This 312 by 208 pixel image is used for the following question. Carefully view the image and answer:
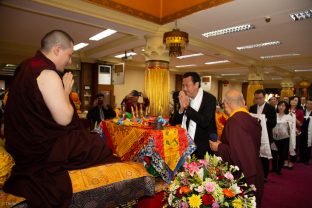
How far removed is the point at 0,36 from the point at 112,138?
701 cm

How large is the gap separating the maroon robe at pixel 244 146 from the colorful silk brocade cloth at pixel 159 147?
682mm

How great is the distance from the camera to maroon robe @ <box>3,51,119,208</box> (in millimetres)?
1519

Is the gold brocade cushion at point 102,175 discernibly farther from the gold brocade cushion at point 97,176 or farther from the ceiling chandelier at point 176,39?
the ceiling chandelier at point 176,39

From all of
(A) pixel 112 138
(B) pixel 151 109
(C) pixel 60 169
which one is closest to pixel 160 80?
(B) pixel 151 109

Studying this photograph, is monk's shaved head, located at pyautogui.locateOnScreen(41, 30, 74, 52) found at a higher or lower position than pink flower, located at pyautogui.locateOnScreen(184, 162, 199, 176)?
higher

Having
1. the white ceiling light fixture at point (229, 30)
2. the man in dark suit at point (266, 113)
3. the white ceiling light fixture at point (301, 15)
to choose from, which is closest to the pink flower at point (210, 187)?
the man in dark suit at point (266, 113)

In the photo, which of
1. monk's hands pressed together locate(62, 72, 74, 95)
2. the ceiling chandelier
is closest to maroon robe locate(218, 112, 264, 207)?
monk's hands pressed together locate(62, 72, 74, 95)

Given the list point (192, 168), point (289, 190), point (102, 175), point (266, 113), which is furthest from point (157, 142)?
point (289, 190)

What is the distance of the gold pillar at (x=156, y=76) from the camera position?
5.99m

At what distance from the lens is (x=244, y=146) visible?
6.38 ft

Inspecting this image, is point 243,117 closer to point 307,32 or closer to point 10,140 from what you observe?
point 10,140

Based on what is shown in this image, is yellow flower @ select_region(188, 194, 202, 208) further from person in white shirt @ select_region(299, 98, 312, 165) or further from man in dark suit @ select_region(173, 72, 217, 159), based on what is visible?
person in white shirt @ select_region(299, 98, 312, 165)

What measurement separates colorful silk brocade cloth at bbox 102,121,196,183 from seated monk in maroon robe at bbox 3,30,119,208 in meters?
0.92

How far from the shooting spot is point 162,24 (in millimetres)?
5797
